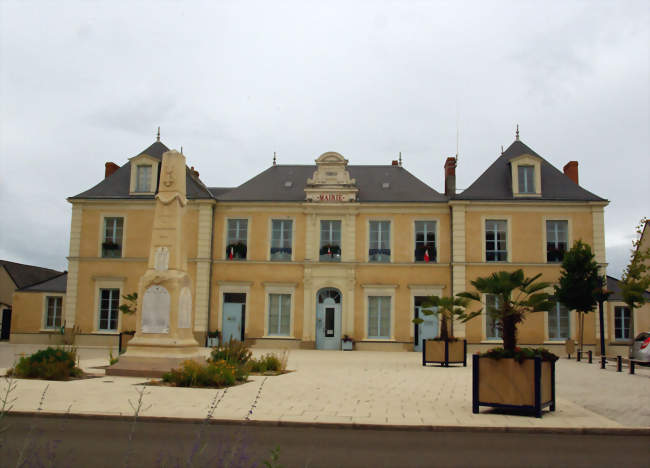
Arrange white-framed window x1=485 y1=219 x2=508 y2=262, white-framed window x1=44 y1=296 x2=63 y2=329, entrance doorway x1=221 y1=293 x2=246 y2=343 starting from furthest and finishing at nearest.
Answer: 1. white-framed window x1=44 y1=296 x2=63 y2=329
2. entrance doorway x1=221 y1=293 x2=246 y2=343
3. white-framed window x1=485 y1=219 x2=508 y2=262

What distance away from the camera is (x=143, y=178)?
2789cm

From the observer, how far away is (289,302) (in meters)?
26.6

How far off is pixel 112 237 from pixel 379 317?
40.5 ft

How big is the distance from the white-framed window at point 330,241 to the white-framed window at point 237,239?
10.9 feet

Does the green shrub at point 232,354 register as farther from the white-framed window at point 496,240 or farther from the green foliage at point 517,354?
the white-framed window at point 496,240

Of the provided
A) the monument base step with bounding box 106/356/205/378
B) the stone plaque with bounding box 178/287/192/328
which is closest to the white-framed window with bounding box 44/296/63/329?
the stone plaque with bounding box 178/287/192/328

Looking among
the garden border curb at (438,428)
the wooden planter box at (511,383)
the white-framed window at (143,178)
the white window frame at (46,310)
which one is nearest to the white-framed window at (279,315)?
the white-framed window at (143,178)

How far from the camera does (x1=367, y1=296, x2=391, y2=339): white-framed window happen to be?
86.1 ft

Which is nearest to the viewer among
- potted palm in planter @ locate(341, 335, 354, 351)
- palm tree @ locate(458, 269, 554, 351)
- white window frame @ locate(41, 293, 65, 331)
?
palm tree @ locate(458, 269, 554, 351)

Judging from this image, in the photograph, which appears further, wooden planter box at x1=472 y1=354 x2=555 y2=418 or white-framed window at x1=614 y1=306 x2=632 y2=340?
white-framed window at x1=614 y1=306 x2=632 y2=340

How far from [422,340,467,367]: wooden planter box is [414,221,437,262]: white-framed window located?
7663 mm

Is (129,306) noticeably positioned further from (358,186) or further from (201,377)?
(358,186)

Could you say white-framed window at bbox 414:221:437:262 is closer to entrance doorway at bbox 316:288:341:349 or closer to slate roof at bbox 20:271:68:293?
entrance doorway at bbox 316:288:341:349

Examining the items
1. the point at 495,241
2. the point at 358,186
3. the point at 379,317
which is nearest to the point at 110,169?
the point at 358,186
